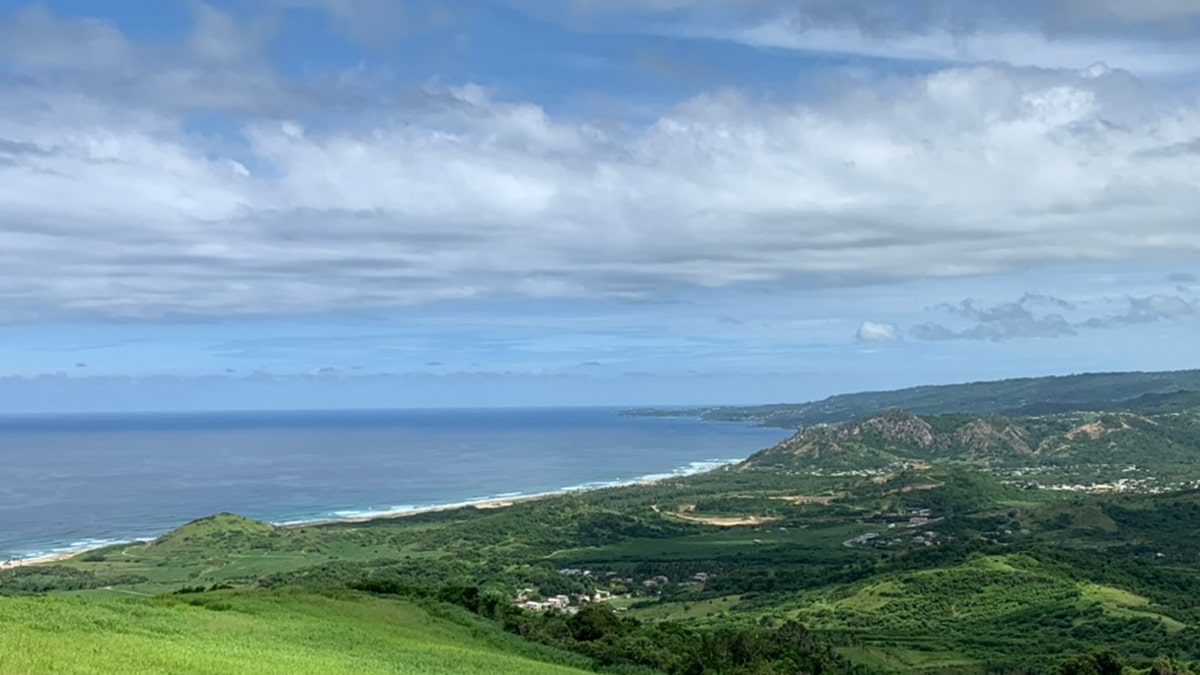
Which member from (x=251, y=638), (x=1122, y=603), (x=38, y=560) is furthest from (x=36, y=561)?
(x=1122, y=603)

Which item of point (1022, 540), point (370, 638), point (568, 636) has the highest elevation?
point (370, 638)

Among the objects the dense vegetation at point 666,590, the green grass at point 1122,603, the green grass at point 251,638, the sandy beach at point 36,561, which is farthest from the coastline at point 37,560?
the green grass at point 1122,603

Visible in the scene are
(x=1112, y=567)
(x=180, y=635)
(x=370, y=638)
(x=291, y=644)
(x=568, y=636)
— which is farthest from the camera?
(x=1112, y=567)

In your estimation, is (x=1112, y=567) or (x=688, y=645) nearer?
(x=688, y=645)

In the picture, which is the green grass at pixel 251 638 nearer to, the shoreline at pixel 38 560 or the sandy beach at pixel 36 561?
the shoreline at pixel 38 560

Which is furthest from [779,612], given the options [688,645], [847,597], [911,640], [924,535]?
[924,535]

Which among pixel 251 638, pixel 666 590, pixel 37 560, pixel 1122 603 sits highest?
pixel 251 638

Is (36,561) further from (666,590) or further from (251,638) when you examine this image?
(251,638)

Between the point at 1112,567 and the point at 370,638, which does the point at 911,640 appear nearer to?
the point at 1112,567
